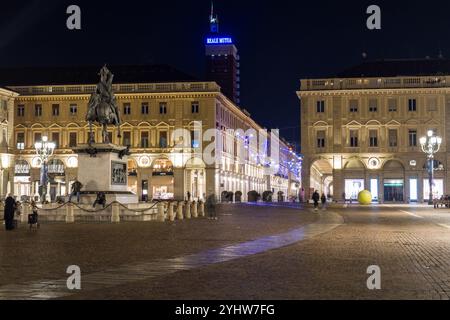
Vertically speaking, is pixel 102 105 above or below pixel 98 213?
above

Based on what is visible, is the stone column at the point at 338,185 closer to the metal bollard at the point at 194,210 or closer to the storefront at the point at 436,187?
the storefront at the point at 436,187

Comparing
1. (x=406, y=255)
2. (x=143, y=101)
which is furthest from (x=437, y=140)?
(x=406, y=255)

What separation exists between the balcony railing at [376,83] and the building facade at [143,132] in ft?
46.0

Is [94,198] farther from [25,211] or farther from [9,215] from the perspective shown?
[9,215]

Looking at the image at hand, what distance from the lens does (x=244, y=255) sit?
16.8 meters

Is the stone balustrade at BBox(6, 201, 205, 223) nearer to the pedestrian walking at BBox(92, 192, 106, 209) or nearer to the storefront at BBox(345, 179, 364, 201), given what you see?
the pedestrian walking at BBox(92, 192, 106, 209)

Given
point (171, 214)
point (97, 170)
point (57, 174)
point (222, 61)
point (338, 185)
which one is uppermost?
point (222, 61)

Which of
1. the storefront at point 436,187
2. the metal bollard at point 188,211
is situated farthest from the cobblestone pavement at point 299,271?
the storefront at point 436,187

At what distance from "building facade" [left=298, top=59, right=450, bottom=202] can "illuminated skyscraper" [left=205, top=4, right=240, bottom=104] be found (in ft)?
326

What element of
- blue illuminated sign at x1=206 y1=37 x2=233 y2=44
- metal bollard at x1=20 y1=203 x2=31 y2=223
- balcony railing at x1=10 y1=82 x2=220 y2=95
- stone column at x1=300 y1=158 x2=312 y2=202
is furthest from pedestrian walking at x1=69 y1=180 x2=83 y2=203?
blue illuminated sign at x1=206 y1=37 x2=233 y2=44

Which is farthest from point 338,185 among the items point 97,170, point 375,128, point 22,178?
point 97,170

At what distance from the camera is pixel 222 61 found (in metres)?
187

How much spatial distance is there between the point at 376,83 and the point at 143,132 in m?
31.1
